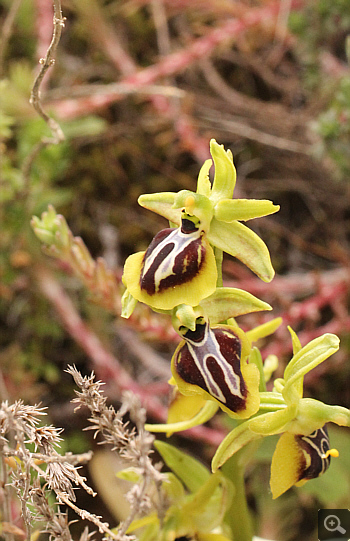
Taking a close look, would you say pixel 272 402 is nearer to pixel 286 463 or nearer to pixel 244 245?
pixel 286 463

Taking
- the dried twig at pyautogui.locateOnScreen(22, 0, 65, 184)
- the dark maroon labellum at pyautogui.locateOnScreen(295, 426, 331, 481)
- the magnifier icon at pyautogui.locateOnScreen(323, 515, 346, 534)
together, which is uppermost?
the dried twig at pyautogui.locateOnScreen(22, 0, 65, 184)

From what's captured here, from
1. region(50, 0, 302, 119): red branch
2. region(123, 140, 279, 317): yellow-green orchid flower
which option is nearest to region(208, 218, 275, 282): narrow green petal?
region(123, 140, 279, 317): yellow-green orchid flower

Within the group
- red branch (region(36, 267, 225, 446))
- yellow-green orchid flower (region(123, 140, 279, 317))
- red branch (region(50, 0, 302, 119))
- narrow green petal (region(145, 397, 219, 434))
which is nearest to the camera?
yellow-green orchid flower (region(123, 140, 279, 317))

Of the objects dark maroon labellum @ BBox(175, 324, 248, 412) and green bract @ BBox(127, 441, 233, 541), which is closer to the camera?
dark maroon labellum @ BBox(175, 324, 248, 412)

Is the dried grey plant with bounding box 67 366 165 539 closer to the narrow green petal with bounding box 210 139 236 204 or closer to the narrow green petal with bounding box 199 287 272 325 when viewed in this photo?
the narrow green petal with bounding box 199 287 272 325

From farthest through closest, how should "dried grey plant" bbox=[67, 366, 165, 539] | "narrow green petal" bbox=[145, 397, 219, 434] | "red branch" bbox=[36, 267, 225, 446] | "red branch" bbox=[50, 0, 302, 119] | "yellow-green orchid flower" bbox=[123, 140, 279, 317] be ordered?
"red branch" bbox=[50, 0, 302, 119]
"red branch" bbox=[36, 267, 225, 446]
"narrow green petal" bbox=[145, 397, 219, 434]
"yellow-green orchid flower" bbox=[123, 140, 279, 317]
"dried grey plant" bbox=[67, 366, 165, 539]

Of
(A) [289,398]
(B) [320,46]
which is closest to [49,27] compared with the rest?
(B) [320,46]
